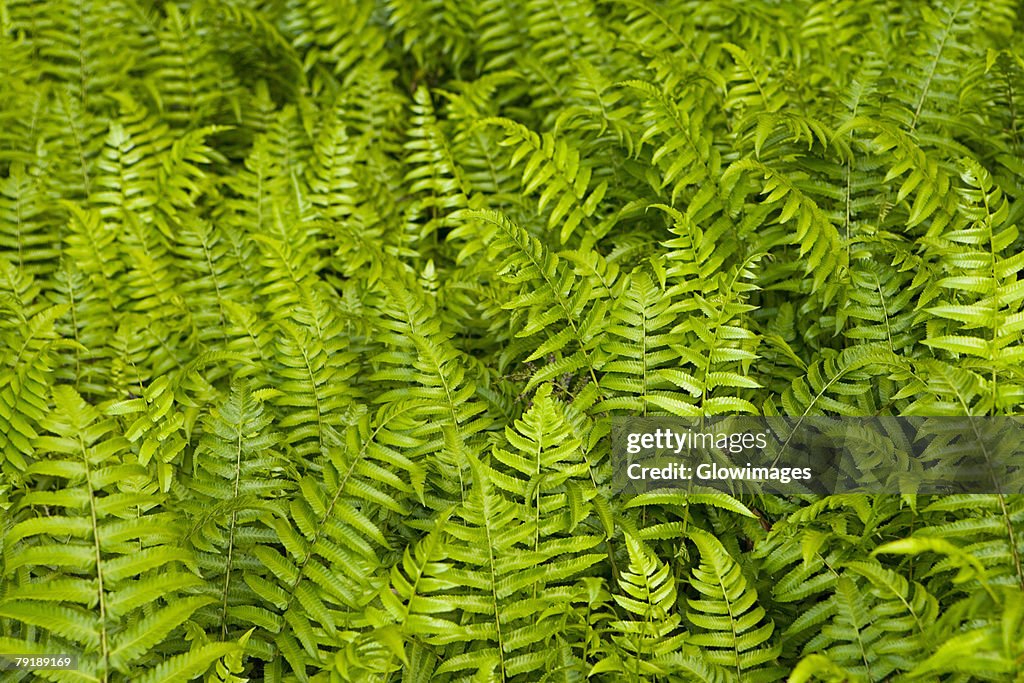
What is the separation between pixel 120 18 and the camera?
3920 mm

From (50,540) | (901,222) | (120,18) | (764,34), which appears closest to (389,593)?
(50,540)

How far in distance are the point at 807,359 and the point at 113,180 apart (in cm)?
250

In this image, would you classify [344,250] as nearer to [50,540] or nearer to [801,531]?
[50,540]

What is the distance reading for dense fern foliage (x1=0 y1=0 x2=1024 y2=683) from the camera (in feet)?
6.29

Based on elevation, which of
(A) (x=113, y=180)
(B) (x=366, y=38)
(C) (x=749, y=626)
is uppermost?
(B) (x=366, y=38)

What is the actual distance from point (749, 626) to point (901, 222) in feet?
4.27

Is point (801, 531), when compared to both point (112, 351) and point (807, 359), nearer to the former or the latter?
point (807, 359)

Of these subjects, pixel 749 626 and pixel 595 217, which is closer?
pixel 749 626

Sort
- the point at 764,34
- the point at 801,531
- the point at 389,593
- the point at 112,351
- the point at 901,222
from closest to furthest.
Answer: the point at 389,593
the point at 801,531
the point at 901,222
the point at 112,351
the point at 764,34

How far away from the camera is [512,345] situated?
2.65 metres

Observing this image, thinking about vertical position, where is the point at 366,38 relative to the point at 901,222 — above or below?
above

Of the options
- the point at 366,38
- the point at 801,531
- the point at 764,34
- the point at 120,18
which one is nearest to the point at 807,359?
the point at 801,531

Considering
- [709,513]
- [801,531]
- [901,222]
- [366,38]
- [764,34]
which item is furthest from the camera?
[366,38]

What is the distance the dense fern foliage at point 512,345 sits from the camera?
192 cm
